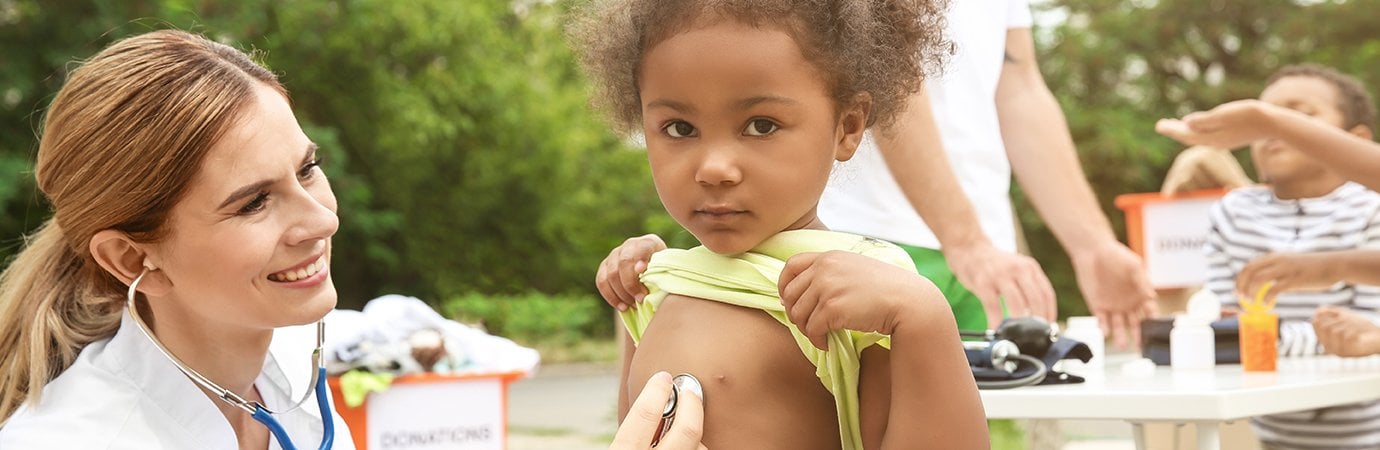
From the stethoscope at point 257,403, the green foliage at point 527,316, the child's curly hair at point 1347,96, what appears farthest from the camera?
the green foliage at point 527,316

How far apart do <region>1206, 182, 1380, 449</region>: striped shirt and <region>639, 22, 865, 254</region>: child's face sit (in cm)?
227

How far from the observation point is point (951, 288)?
2.80m

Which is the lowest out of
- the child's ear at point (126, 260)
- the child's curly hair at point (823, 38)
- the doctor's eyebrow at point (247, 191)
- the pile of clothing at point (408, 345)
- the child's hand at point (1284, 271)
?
the pile of clothing at point (408, 345)

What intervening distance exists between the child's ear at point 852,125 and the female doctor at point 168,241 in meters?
0.81

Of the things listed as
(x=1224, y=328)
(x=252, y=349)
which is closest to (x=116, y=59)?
(x=252, y=349)

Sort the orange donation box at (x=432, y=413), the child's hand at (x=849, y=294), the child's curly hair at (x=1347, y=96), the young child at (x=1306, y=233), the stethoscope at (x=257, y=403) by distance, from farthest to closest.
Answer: the orange donation box at (x=432, y=413)
the child's curly hair at (x=1347, y=96)
the young child at (x=1306, y=233)
the stethoscope at (x=257, y=403)
the child's hand at (x=849, y=294)

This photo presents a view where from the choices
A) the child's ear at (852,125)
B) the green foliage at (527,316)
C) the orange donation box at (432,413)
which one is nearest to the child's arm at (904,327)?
the child's ear at (852,125)

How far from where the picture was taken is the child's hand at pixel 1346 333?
9.96 ft

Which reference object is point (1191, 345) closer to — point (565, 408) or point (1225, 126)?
point (1225, 126)

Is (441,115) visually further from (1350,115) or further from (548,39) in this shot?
(1350,115)

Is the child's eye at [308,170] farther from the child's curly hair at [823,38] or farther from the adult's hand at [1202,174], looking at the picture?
the adult's hand at [1202,174]

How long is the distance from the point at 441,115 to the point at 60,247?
15829 millimetres

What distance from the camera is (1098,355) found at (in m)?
3.14

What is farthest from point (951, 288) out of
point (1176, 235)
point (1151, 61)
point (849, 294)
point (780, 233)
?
point (1151, 61)
